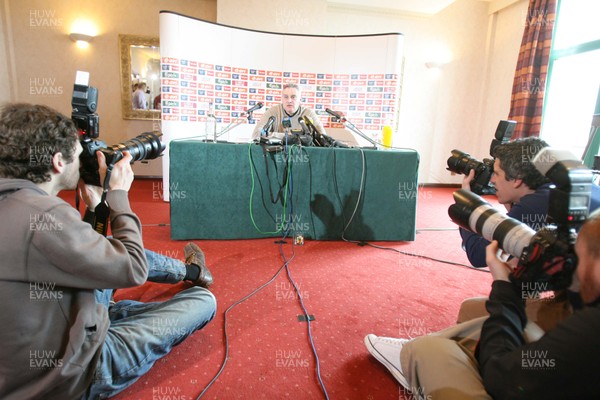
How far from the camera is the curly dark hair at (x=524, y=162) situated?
3.91 feet

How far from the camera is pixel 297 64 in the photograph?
14.1ft

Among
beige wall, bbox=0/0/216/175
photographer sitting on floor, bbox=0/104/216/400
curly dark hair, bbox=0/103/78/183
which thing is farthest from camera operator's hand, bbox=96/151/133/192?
beige wall, bbox=0/0/216/175

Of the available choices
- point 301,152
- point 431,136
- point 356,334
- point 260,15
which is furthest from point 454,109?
point 356,334

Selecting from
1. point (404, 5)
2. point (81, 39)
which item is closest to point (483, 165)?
point (404, 5)

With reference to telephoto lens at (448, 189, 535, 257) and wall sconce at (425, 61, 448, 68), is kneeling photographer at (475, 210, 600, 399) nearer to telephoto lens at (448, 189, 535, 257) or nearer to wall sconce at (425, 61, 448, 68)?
telephoto lens at (448, 189, 535, 257)

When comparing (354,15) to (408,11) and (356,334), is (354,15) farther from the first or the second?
(356,334)

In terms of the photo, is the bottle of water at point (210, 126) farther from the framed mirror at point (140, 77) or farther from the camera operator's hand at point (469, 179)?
the camera operator's hand at point (469, 179)

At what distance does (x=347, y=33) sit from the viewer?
4.93m

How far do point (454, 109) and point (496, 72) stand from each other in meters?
0.74

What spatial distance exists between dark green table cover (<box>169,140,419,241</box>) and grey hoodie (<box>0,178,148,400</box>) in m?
1.53

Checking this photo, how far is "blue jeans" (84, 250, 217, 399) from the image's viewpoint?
37.9 inches

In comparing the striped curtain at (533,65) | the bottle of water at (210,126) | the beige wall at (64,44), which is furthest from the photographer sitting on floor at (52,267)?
the striped curtain at (533,65)

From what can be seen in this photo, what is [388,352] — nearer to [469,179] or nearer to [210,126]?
[469,179]

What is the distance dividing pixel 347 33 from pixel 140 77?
2.94 m
